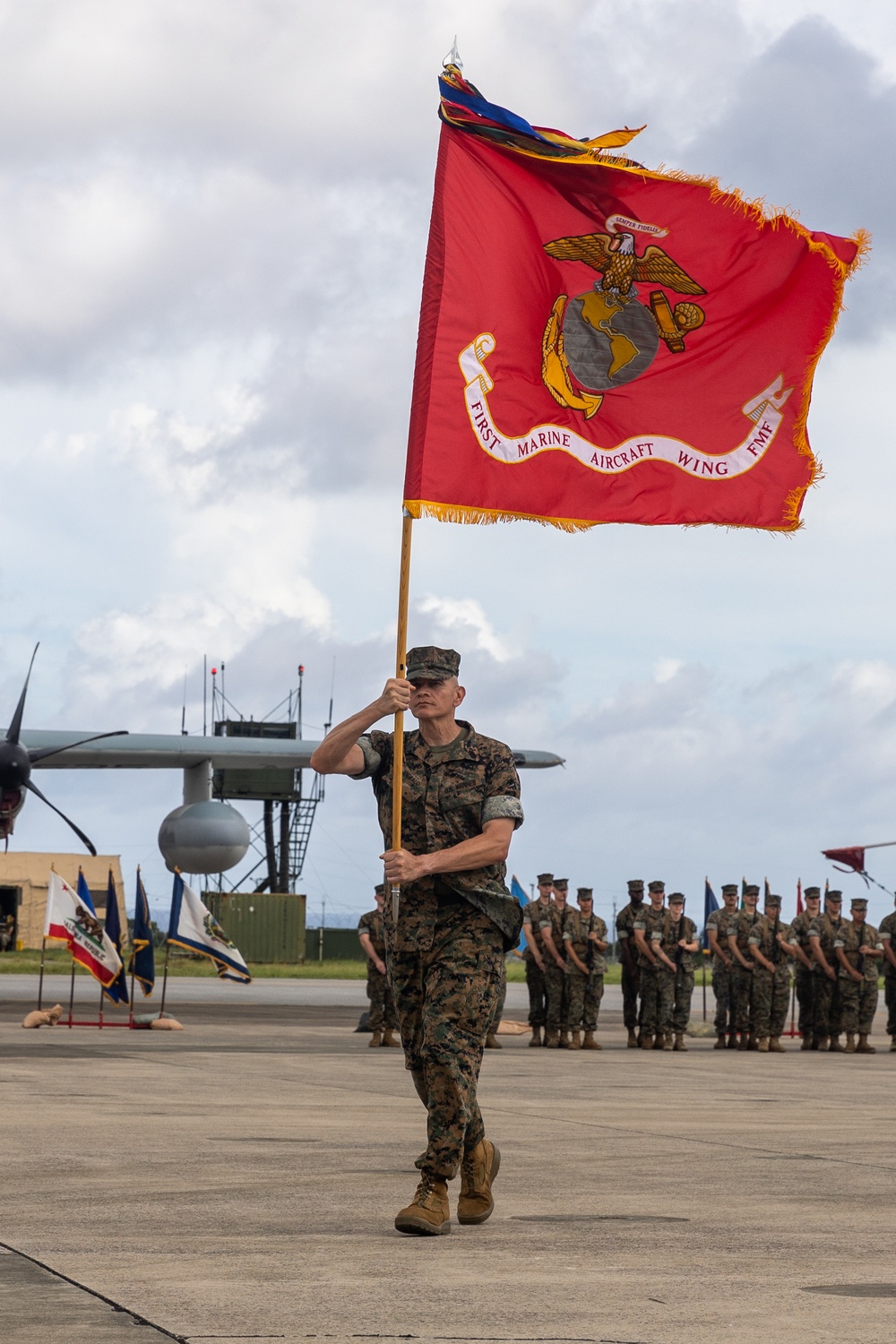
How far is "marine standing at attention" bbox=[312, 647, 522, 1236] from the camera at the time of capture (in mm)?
5590

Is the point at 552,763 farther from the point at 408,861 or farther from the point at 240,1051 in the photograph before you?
the point at 408,861

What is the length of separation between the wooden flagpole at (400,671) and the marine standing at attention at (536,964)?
1206cm

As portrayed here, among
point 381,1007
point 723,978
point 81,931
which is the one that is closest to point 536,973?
point 381,1007

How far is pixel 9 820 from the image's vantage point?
87.9ft

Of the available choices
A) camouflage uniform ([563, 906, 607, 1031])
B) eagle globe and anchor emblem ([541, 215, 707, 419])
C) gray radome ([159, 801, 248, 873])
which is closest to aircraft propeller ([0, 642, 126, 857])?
gray radome ([159, 801, 248, 873])

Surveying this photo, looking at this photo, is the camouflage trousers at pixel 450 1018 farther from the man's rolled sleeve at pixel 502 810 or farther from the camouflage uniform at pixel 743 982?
the camouflage uniform at pixel 743 982

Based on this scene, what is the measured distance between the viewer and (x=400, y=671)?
612 centimetres

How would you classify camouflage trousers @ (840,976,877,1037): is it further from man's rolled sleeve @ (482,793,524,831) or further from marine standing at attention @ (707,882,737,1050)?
man's rolled sleeve @ (482,793,524,831)

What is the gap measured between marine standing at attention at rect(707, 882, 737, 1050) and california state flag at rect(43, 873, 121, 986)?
6844mm

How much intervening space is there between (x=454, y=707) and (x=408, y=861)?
0.64 m

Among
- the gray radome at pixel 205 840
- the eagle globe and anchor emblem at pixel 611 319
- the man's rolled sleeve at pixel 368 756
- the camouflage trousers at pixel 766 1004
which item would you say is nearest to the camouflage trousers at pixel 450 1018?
the man's rolled sleeve at pixel 368 756

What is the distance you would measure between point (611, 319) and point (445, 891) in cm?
338

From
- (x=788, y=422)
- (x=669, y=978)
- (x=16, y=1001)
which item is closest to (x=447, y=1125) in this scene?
(x=788, y=422)

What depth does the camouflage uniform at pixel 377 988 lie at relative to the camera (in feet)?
56.3
